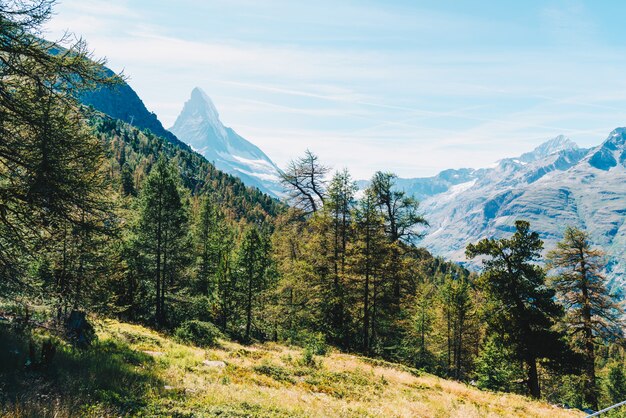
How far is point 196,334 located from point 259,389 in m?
12.9

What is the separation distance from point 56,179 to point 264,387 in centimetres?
985

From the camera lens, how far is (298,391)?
14.1 m

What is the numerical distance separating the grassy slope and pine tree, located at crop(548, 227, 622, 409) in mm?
9595

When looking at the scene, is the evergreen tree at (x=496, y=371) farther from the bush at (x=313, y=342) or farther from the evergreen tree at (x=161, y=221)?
the evergreen tree at (x=161, y=221)

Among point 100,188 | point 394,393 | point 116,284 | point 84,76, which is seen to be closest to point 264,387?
point 394,393

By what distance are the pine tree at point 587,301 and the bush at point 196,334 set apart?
2459 centimetres

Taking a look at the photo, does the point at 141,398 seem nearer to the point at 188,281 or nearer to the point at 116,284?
the point at 116,284

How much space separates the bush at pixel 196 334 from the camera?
23.5m

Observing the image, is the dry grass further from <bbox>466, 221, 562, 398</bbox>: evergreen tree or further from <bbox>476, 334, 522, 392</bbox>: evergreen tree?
<bbox>476, 334, 522, 392</bbox>: evergreen tree

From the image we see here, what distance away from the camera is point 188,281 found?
3869 cm

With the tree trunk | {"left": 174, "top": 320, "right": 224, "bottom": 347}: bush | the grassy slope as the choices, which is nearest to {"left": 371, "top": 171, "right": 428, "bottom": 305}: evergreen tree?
the tree trunk

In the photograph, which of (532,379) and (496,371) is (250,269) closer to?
(532,379)

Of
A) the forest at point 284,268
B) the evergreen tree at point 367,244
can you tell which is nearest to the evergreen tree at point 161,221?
the forest at point 284,268

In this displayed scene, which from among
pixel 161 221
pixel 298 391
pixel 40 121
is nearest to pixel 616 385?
pixel 298 391
